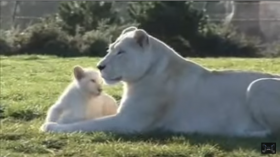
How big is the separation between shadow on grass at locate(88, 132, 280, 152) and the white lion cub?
27.8 inches

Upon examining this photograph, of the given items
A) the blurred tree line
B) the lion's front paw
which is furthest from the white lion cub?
the blurred tree line

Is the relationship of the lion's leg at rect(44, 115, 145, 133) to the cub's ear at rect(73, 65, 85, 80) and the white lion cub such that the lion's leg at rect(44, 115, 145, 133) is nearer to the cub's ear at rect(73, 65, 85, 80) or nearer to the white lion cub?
the white lion cub

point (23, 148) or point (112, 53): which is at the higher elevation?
point (112, 53)

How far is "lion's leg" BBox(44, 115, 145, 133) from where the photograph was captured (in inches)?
299

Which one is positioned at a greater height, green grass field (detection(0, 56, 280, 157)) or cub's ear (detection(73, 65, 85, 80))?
cub's ear (detection(73, 65, 85, 80))

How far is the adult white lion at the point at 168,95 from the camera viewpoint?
7613 millimetres

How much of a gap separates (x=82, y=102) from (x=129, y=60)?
66 centimetres

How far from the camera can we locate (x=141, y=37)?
7719 millimetres

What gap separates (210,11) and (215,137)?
23544 mm

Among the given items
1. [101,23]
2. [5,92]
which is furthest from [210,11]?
[5,92]

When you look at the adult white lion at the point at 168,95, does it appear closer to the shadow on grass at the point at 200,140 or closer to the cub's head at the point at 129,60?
the cub's head at the point at 129,60

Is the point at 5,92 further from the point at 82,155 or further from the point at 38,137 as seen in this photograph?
the point at 82,155

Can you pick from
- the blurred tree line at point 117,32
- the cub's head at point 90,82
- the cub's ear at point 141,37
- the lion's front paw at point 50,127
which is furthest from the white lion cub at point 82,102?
the blurred tree line at point 117,32

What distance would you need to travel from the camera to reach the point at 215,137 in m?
7.40
